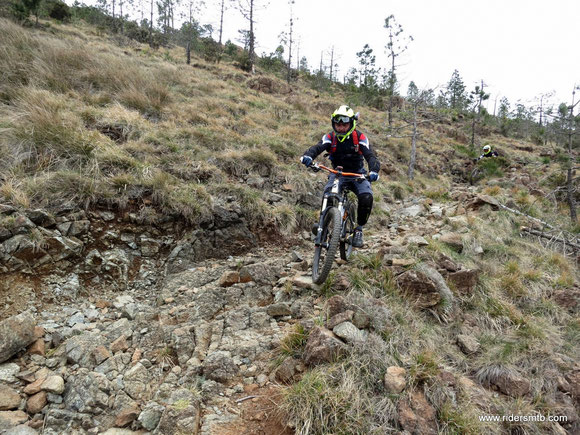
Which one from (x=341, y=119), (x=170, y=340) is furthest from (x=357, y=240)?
(x=170, y=340)

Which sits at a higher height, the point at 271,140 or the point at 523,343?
the point at 271,140

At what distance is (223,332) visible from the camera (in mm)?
3426

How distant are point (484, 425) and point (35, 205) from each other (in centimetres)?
588

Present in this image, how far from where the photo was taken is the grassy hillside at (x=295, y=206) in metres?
2.75

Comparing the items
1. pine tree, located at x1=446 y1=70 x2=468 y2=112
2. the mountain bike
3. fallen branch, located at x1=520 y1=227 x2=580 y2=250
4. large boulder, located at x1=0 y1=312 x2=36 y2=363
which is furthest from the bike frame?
pine tree, located at x1=446 y1=70 x2=468 y2=112

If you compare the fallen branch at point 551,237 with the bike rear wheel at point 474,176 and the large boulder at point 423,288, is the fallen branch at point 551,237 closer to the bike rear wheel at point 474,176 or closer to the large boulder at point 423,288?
the large boulder at point 423,288

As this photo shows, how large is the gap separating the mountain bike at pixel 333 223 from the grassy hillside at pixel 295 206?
1.10 ft

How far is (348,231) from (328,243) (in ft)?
2.17

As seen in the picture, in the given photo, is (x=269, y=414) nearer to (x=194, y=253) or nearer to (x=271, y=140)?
(x=194, y=253)

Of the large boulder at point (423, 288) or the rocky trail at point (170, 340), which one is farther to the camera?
the large boulder at point (423, 288)

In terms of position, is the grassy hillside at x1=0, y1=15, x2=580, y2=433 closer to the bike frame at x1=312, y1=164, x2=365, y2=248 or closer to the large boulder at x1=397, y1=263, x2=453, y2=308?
the large boulder at x1=397, y1=263, x2=453, y2=308

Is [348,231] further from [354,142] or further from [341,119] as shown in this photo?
[341,119]

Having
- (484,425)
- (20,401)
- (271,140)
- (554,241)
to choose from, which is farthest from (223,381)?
(554,241)

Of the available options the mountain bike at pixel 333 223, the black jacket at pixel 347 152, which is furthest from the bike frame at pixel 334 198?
the black jacket at pixel 347 152
